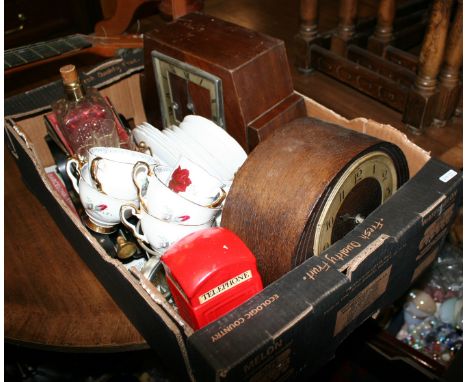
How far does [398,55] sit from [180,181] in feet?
3.50

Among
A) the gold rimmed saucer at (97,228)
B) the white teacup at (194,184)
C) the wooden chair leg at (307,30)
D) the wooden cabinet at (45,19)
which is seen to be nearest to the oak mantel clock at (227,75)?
the white teacup at (194,184)

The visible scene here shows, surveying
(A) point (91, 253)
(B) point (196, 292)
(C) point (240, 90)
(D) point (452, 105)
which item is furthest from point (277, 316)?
(D) point (452, 105)

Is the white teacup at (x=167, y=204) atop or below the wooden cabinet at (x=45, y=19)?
atop

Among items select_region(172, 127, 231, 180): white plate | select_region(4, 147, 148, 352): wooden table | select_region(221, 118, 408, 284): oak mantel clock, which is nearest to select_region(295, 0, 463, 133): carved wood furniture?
select_region(221, 118, 408, 284): oak mantel clock

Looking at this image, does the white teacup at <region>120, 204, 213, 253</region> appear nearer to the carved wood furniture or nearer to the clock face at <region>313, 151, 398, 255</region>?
the clock face at <region>313, 151, 398, 255</region>

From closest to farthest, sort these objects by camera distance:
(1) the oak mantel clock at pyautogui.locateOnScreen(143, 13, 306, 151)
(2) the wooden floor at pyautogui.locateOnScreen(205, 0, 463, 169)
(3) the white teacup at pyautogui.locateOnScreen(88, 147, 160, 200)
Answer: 1. (3) the white teacup at pyautogui.locateOnScreen(88, 147, 160, 200)
2. (1) the oak mantel clock at pyautogui.locateOnScreen(143, 13, 306, 151)
3. (2) the wooden floor at pyautogui.locateOnScreen(205, 0, 463, 169)

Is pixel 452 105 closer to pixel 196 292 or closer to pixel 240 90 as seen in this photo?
pixel 240 90

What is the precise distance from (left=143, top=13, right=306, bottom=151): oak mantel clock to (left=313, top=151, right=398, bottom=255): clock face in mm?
251

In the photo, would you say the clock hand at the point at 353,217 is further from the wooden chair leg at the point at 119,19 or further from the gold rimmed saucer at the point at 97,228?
the wooden chair leg at the point at 119,19

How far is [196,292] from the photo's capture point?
644 millimetres

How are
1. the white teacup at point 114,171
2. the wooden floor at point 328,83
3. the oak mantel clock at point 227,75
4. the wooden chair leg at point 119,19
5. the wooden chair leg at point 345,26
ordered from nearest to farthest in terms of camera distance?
the white teacup at point 114,171 → the oak mantel clock at point 227,75 → the wooden floor at point 328,83 → the wooden chair leg at point 119,19 → the wooden chair leg at point 345,26

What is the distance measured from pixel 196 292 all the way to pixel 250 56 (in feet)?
1.71

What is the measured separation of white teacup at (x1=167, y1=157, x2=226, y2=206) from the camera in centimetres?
78

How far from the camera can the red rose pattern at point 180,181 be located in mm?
785
